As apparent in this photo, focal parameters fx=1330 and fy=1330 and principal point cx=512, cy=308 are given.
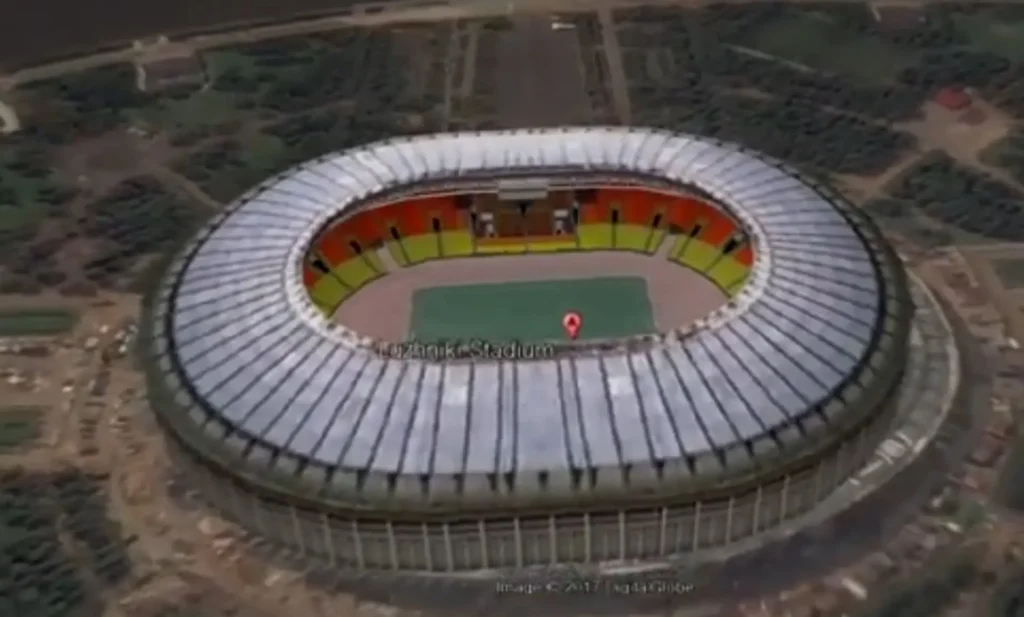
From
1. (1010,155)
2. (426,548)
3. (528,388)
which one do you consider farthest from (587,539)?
(1010,155)

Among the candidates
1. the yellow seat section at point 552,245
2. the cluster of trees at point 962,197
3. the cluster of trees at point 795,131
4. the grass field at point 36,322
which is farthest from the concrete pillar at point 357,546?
the cluster of trees at point 795,131

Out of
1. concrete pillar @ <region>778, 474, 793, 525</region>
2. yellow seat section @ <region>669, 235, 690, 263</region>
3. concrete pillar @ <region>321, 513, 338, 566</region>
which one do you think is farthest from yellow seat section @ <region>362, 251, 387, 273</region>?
concrete pillar @ <region>778, 474, 793, 525</region>

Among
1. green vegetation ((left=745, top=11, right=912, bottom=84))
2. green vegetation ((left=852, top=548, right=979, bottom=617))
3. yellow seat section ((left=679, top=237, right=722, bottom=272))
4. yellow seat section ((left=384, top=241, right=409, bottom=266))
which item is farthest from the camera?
green vegetation ((left=745, top=11, right=912, bottom=84))

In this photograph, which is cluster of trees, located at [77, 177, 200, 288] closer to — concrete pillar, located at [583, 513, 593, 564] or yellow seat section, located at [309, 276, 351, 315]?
yellow seat section, located at [309, 276, 351, 315]

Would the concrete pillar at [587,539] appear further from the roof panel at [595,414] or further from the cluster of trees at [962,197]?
the cluster of trees at [962,197]

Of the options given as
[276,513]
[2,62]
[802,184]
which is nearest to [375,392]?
[276,513]
